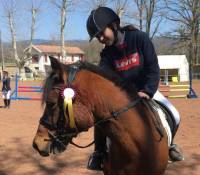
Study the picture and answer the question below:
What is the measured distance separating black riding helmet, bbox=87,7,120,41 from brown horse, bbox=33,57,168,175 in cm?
31

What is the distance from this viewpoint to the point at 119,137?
11.8 ft

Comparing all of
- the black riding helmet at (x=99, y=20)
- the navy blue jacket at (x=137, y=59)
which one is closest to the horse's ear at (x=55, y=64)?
the black riding helmet at (x=99, y=20)

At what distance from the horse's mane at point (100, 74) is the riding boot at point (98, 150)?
55cm

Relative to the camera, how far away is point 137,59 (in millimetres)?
3947

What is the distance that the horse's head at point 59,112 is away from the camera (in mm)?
3332

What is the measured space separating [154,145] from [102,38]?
3.34 feet

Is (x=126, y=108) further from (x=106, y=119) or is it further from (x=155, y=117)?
(x=155, y=117)

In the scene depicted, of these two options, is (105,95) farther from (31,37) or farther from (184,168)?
(31,37)

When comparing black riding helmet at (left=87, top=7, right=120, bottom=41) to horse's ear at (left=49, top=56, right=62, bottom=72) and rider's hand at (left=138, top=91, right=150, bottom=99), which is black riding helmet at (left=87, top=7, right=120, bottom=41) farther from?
rider's hand at (left=138, top=91, right=150, bottom=99)

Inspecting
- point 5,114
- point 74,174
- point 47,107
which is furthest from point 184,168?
point 5,114

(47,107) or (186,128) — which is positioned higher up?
(47,107)

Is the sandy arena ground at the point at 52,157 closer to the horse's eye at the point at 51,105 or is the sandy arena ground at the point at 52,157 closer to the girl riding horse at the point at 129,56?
the girl riding horse at the point at 129,56

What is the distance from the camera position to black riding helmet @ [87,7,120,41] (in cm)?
361

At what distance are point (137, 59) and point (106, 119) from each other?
0.73 meters
